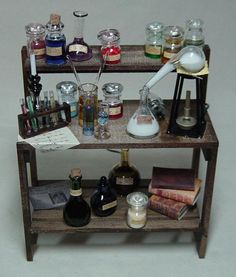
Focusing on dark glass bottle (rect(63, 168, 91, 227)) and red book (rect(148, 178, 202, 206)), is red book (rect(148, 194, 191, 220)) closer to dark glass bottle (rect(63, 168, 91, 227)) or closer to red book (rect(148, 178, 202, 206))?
red book (rect(148, 178, 202, 206))

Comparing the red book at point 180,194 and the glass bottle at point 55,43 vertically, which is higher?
the glass bottle at point 55,43

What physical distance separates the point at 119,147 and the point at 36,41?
50 centimetres

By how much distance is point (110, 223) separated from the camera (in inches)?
107

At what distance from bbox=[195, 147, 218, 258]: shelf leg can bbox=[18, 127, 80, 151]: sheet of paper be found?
45 cm

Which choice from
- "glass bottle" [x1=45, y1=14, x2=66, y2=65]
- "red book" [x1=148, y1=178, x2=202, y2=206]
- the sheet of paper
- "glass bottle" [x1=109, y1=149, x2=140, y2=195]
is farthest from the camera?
"glass bottle" [x1=109, y1=149, x2=140, y2=195]

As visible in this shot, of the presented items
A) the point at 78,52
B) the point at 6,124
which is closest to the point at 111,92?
the point at 78,52

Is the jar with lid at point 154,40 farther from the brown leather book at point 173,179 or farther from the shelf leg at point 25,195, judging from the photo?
the shelf leg at point 25,195

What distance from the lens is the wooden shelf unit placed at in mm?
2512

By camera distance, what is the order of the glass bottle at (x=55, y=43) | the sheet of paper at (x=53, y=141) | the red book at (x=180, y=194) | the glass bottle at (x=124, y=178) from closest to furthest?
the sheet of paper at (x=53, y=141) < the glass bottle at (x=55, y=43) < the red book at (x=180, y=194) < the glass bottle at (x=124, y=178)

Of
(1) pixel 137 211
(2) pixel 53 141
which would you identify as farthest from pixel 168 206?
(2) pixel 53 141

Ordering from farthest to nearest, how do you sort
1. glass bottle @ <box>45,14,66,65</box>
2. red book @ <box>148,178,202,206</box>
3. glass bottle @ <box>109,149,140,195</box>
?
glass bottle @ <box>109,149,140,195</box>, red book @ <box>148,178,202,206</box>, glass bottle @ <box>45,14,66,65</box>

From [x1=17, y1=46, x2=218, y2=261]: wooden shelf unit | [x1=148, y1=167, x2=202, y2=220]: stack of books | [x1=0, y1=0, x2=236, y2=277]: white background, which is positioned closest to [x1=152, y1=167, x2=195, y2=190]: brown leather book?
[x1=148, y1=167, x2=202, y2=220]: stack of books

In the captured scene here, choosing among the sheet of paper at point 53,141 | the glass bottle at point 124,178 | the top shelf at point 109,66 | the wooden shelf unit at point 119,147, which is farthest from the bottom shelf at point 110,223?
the top shelf at point 109,66

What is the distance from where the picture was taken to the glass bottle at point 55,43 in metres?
2.62
